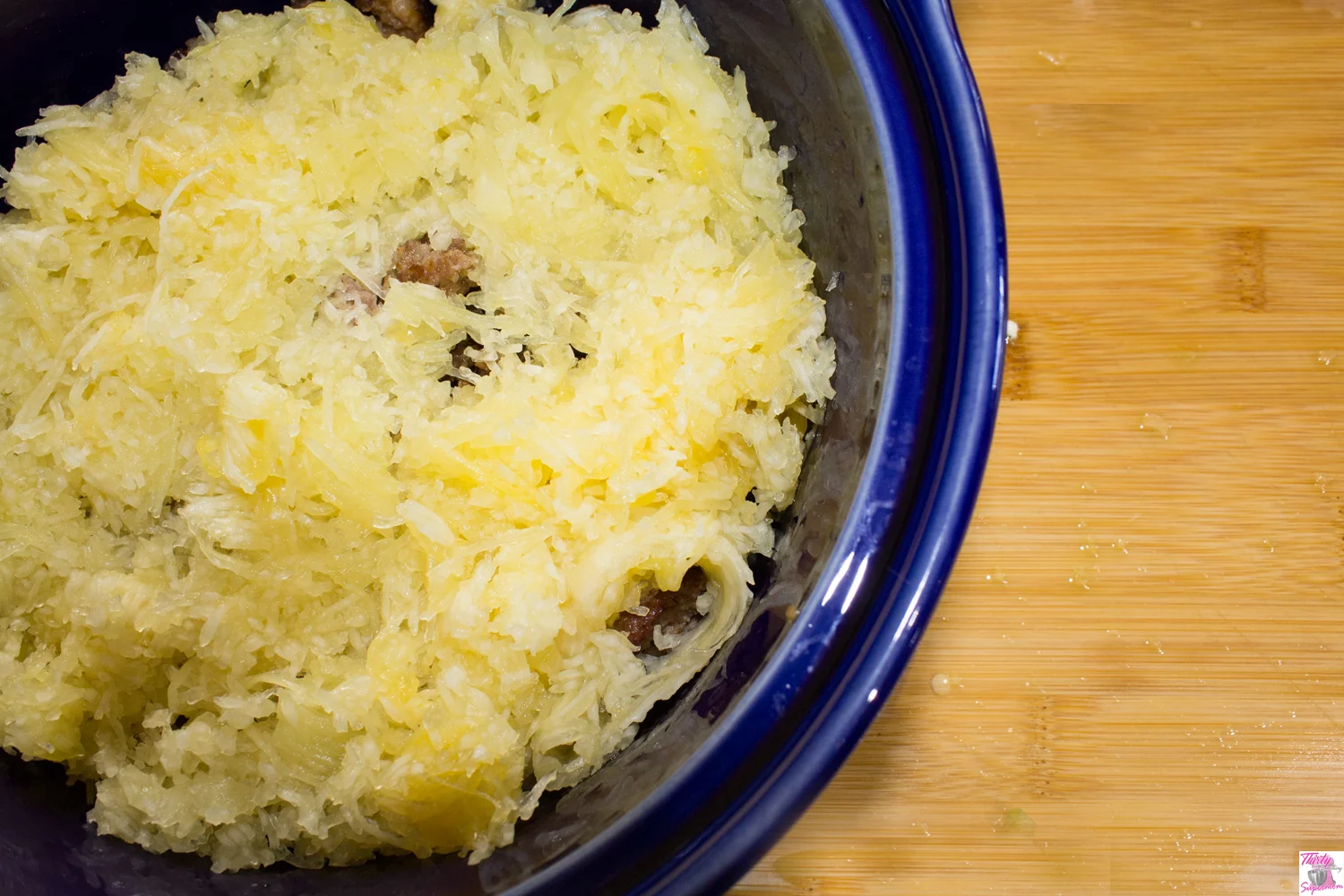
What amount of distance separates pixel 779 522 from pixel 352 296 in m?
0.91

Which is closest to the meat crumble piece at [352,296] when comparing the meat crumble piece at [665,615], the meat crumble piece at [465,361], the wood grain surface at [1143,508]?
the meat crumble piece at [465,361]

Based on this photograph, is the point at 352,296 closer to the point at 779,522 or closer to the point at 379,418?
the point at 379,418

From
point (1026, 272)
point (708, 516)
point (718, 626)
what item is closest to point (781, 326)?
point (708, 516)

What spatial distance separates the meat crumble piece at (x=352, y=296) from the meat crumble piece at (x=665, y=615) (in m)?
0.74

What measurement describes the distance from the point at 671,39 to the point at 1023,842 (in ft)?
5.63

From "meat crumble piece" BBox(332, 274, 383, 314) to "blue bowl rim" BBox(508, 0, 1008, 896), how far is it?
3.13 feet

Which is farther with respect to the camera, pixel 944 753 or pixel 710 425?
pixel 944 753

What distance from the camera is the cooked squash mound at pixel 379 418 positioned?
1.53 m

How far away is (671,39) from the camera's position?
1.76m

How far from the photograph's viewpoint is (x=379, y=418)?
1603mm

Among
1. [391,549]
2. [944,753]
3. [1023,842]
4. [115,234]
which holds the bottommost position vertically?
[1023,842]

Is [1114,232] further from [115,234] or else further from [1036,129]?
[115,234]

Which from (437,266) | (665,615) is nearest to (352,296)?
(437,266)

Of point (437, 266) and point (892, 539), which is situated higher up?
point (437, 266)
